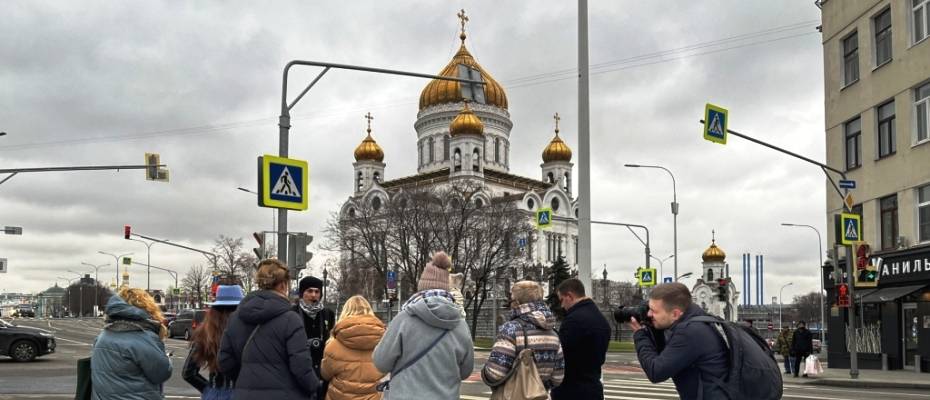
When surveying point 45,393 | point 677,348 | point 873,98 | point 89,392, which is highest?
point 873,98

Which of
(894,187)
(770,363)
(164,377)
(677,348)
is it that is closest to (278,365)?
(164,377)

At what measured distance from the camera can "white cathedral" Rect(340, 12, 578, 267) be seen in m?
99.6

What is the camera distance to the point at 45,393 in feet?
54.9

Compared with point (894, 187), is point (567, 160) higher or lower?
higher

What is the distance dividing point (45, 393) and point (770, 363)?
1469cm

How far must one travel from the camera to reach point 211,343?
7398 millimetres

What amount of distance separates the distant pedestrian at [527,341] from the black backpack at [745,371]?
1.53m

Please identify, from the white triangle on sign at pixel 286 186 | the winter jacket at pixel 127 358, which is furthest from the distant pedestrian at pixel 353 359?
the white triangle on sign at pixel 286 186

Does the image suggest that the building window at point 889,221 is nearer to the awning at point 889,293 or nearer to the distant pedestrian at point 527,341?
the awning at point 889,293

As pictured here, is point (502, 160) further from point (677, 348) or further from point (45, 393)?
point (677, 348)

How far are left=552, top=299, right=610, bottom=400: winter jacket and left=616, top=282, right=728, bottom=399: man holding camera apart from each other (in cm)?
135

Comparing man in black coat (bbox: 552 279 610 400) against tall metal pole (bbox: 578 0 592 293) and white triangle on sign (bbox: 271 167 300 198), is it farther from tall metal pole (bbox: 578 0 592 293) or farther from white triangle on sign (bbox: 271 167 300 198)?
tall metal pole (bbox: 578 0 592 293)

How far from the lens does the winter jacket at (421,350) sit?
6051 mm

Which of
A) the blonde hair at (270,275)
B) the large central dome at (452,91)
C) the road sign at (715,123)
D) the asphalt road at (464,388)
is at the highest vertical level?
the large central dome at (452,91)
